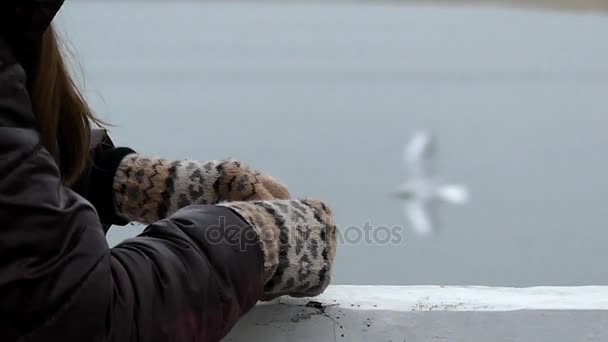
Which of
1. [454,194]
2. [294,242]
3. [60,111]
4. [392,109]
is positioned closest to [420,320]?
[294,242]

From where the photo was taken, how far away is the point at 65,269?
40 cm

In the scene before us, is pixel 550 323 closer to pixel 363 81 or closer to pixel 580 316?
pixel 580 316

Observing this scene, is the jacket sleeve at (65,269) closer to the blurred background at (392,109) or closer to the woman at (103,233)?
the woman at (103,233)

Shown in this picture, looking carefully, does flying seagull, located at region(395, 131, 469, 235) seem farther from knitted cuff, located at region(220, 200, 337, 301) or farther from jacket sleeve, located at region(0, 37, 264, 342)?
jacket sleeve, located at region(0, 37, 264, 342)

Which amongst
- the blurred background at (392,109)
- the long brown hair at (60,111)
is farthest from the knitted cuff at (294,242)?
the blurred background at (392,109)

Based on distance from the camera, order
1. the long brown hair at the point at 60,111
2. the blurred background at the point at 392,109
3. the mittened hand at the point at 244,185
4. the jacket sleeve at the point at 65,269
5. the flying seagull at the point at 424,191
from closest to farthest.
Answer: the jacket sleeve at the point at 65,269, the long brown hair at the point at 60,111, the mittened hand at the point at 244,185, the blurred background at the point at 392,109, the flying seagull at the point at 424,191

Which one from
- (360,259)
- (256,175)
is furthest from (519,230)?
(256,175)

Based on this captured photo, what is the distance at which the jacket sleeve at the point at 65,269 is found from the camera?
399mm

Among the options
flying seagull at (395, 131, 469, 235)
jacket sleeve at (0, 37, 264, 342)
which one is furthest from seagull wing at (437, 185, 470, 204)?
jacket sleeve at (0, 37, 264, 342)

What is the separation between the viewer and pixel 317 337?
2.32 ft

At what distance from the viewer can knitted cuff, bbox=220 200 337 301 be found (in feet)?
1.78

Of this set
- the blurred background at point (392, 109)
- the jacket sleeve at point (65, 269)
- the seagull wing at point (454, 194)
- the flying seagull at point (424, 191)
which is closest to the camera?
the jacket sleeve at point (65, 269)

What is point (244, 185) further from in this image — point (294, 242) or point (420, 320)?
point (420, 320)

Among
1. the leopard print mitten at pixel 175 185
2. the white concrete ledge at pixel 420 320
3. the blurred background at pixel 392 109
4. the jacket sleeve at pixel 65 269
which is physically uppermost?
the jacket sleeve at pixel 65 269
